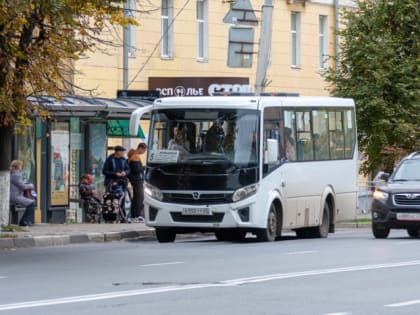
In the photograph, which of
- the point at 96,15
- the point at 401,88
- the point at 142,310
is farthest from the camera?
the point at 401,88

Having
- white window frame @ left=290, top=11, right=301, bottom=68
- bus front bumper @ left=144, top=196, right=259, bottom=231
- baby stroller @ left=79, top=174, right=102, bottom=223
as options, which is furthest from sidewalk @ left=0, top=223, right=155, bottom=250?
white window frame @ left=290, top=11, right=301, bottom=68

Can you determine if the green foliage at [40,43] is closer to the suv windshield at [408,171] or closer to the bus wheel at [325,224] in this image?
the bus wheel at [325,224]

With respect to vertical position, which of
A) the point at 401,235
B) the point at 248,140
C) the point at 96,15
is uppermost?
the point at 96,15

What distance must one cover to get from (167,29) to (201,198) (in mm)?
16575

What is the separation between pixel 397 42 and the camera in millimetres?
39625

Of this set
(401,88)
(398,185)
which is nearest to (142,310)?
(398,185)

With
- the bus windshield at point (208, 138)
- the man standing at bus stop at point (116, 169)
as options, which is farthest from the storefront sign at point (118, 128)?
the bus windshield at point (208, 138)

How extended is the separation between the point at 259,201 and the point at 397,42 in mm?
15273

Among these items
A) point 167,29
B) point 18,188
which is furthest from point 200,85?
point 18,188

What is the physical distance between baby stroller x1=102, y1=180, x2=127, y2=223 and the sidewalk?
2.36ft

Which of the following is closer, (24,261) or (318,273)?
(318,273)

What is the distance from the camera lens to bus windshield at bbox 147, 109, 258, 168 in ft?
83.8

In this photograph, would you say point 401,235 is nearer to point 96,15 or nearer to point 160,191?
point 160,191

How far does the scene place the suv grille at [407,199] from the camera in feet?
87.5
